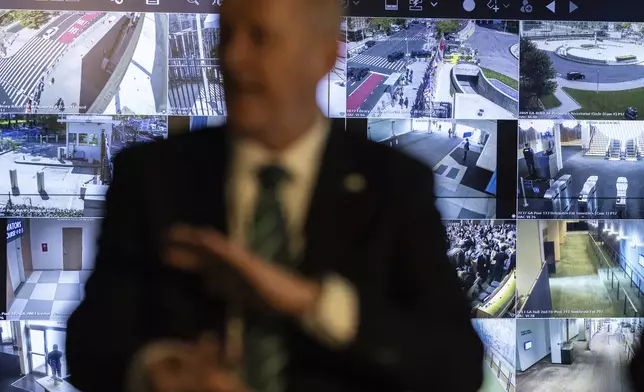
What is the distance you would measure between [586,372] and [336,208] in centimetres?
237

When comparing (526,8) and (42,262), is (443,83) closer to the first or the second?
(526,8)

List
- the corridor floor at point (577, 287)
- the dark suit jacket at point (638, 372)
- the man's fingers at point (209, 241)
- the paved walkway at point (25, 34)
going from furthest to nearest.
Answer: the corridor floor at point (577, 287), the paved walkway at point (25, 34), the dark suit jacket at point (638, 372), the man's fingers at point (209, 241)

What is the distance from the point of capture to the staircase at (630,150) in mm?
2508

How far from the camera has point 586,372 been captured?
8.32ft

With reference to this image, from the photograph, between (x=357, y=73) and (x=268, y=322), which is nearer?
(x=268, y=322)

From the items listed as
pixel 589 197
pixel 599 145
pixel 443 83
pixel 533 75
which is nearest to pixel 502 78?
pixel 533 75

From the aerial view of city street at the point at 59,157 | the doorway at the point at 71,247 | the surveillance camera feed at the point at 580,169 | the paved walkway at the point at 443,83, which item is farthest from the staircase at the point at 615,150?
the doorway at the point at 71,247

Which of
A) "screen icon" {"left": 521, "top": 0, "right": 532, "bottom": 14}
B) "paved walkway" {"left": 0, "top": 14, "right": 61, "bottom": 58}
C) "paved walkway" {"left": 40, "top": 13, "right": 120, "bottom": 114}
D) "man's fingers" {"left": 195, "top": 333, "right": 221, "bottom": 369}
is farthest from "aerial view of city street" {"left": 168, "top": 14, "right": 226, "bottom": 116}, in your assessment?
"man's fingers" {"left": 195, "top": 333, "right": 221, "bottom": 369}

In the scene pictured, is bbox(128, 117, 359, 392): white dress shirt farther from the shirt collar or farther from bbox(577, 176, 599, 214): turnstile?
bbox(577, 176, 599, 214): turnstile

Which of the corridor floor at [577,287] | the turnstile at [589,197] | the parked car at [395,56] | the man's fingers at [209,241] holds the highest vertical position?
the parked car at [395,56]

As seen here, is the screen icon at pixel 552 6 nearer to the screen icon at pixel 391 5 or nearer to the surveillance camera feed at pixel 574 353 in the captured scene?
the screen icon at pixel 391 5

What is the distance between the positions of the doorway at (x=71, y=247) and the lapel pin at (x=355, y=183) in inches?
83.5

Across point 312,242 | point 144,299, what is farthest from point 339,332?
point 144,299

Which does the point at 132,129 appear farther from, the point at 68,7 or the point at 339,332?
the point at 339,332
